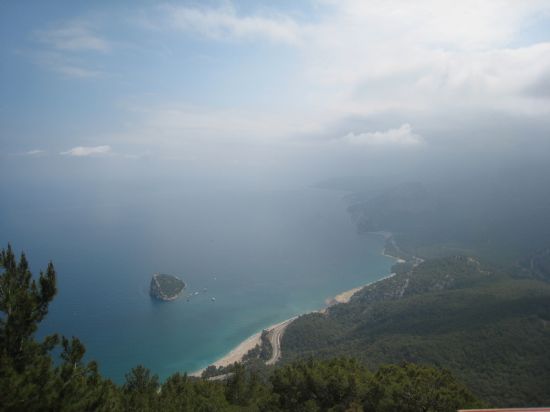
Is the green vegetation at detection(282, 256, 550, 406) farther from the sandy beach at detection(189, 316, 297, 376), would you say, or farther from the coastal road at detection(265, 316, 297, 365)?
the sandy beach at detection(189, 316, 297, 376)

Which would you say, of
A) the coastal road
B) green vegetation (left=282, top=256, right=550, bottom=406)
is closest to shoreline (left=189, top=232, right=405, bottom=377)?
the coastal road

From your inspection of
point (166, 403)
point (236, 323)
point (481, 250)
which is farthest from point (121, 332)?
point (481, 250)

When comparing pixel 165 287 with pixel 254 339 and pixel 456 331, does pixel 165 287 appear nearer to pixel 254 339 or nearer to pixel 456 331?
pixel 254 339

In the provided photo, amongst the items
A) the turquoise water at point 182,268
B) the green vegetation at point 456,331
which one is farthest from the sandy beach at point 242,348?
the green vegetation at point 456,331

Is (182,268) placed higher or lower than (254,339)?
higher

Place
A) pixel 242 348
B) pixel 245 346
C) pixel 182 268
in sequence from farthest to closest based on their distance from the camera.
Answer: pixel 182 268, pixel 245 346, pixel 242 348

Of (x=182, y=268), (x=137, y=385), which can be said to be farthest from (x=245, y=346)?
(x=182, y=268)

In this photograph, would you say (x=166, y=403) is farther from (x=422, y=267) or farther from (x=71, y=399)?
(x=422, y=267)

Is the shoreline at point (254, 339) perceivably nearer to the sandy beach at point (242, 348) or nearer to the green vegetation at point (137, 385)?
the sandy beach at point (242, 348)
